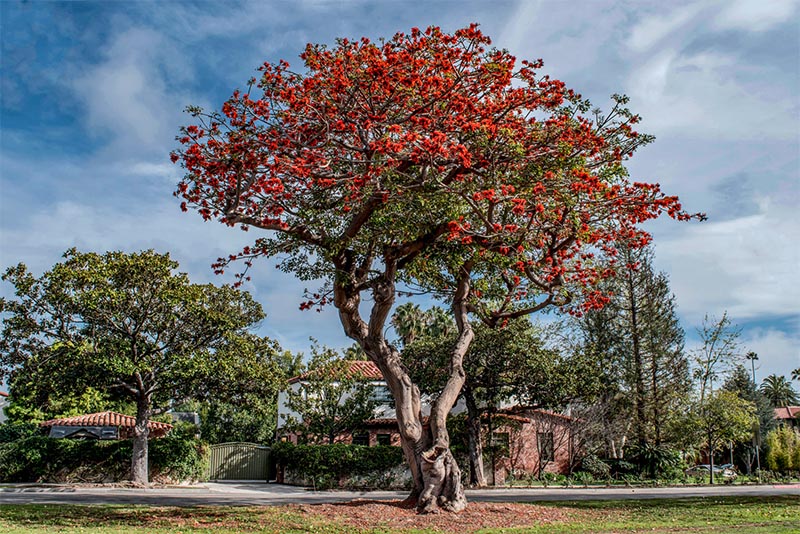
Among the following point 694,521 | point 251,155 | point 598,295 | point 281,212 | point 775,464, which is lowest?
point 775,464

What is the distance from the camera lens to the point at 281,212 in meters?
13.1

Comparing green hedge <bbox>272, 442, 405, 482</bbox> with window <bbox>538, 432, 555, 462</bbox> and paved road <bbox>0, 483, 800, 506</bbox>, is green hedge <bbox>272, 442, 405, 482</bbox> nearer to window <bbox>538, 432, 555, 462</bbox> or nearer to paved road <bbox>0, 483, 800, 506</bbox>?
paved road <bbox>0, 483, 800, 506</bbox>

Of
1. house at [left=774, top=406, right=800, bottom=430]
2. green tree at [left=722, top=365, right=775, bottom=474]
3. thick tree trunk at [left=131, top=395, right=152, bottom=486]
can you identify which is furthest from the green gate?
house at [left=774, top=406, right=800, bottom=430]

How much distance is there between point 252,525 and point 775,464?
43.9 metres

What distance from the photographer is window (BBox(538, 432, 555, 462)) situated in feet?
113

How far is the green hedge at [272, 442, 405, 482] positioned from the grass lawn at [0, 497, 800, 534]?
46.9ft

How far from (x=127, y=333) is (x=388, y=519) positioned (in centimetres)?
1643

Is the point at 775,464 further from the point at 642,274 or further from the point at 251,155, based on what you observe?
the point at 251,155

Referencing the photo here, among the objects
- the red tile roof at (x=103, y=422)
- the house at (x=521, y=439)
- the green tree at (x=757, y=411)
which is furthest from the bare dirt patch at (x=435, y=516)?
the green tree at (x=757, y=411)

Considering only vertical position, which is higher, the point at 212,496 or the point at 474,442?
the point at 474,442

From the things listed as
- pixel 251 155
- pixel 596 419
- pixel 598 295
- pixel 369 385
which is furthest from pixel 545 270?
pixel 596 419

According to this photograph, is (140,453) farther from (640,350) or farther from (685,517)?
(640,350)

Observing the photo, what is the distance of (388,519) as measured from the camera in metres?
12.9

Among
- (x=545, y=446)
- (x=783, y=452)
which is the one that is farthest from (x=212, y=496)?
(x=783, y=452)
